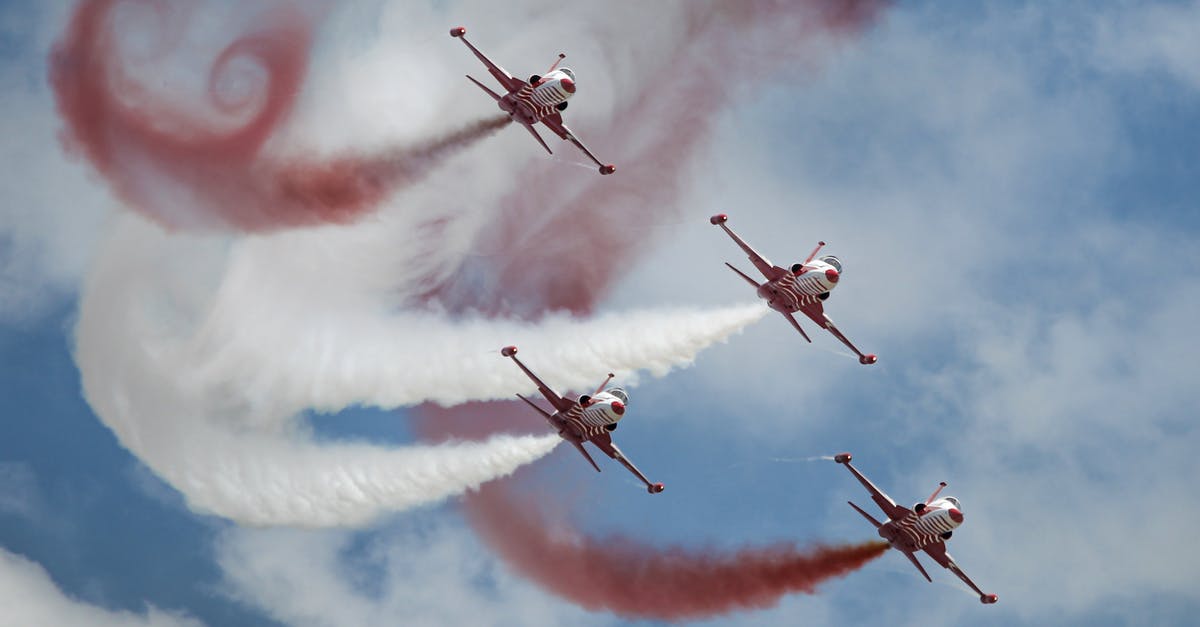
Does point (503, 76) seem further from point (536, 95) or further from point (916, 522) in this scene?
point (916, 522)

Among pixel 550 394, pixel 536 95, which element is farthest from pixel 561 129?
pixel 550 394

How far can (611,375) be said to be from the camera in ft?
373

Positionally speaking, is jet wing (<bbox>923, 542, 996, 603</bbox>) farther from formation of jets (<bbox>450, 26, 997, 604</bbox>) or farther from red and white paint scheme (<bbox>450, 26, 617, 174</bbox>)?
red and white paint scheme (<bbox>450, 26, 617, 174</bbox>)

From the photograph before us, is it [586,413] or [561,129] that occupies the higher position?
[561,129]

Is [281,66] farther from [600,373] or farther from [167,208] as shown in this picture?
[600,373]

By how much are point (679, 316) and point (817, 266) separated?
Result: 7.45 m

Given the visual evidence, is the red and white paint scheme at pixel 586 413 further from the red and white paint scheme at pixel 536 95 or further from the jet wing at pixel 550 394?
the red and white paint scheme at pixel 536 95

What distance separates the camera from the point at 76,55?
11019 cm

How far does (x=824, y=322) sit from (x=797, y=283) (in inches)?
119

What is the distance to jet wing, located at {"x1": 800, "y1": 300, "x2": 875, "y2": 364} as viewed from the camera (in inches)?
4446

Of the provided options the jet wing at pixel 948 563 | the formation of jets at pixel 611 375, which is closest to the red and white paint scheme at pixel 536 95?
the formation of jets at pixel 611 375

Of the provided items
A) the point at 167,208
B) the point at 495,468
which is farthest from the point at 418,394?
the point at 167,208

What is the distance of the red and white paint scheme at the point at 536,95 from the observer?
111 m

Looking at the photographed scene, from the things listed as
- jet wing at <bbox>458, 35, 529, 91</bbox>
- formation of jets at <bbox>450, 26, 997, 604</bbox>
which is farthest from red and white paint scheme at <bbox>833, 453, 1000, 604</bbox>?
jet wing at <bbox>458, 35, 529, 91</bbox>
